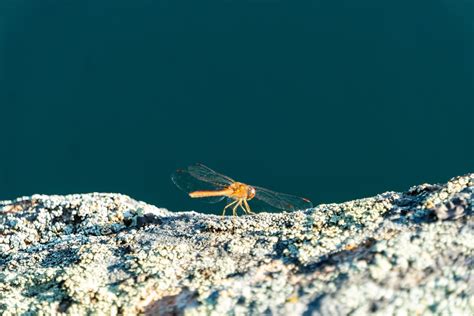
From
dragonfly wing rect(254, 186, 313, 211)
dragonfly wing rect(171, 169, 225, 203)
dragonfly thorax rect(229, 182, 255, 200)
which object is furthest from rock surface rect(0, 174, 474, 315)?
dragonfly wing rect(171, 169, 225, 203)

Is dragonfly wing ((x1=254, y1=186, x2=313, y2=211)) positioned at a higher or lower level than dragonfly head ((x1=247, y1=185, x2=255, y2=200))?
lower

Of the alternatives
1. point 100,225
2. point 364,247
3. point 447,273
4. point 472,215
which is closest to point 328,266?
point 364,247

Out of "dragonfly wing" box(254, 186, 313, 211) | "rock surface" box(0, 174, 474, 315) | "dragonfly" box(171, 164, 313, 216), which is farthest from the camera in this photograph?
"dragonfly" box(171, 164, 313, 216)

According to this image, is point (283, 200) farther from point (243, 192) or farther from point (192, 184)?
point (192, 184)

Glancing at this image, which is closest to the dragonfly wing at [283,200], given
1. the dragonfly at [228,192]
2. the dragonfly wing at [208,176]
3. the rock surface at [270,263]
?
the dragonfly at [228,192]

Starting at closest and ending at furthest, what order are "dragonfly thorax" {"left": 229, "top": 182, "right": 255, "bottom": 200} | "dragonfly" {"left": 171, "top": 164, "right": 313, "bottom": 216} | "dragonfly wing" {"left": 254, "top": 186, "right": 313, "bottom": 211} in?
"dragonfly wing" {"left": 254, "top": 186, "right": 313, "bottom": 211} < "dragonfly" {"left": 171, "top": 164, "right": 313, "bottom": 216} < "dragonfly thorax" {"left": 229, "top": 182, "right": 255, "bottom": 200}

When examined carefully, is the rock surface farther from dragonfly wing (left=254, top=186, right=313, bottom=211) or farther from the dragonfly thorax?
the dragonfly thorax

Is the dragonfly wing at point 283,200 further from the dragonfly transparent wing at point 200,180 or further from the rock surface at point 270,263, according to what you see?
the rock surface at point 270,263

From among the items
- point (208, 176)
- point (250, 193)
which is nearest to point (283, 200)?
point (250, 193)

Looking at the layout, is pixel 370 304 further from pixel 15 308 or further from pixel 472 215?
pixel 15 308

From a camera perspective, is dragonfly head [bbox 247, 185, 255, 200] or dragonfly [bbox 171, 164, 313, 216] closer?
dragonfly [bbox 171, 164, 313, 216]
